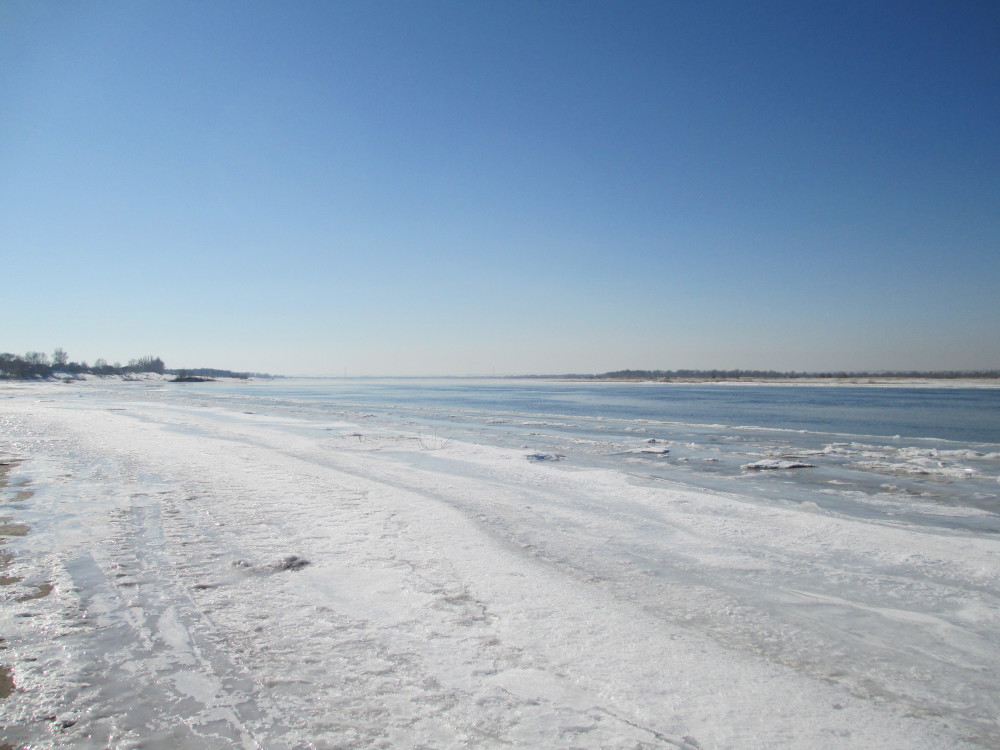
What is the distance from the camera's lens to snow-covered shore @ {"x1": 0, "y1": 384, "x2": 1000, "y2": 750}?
116 inches

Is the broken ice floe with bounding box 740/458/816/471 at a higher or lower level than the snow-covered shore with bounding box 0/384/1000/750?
lower

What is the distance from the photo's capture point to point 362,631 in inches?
158

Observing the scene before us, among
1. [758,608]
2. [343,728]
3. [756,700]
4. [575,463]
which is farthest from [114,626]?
[575,463]

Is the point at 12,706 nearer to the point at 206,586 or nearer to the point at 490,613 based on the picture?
the point at 206,586

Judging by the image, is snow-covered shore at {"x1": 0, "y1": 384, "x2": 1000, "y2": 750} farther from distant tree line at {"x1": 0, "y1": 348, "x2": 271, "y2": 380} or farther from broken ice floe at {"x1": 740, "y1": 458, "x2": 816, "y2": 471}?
distant tree line at {"x1": 0, "y1": 348, "x2": 271, "y2": 380}

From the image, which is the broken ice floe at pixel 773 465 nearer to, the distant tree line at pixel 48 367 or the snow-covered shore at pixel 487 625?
the snow-covered shore at pixel 487 625

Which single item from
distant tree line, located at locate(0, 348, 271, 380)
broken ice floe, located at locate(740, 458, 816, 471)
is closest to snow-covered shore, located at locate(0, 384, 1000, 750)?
broken ice floe, located at locate(740, 458, 816, 471)

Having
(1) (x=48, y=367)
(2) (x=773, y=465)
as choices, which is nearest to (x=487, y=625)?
(2) (x=773, y=465)

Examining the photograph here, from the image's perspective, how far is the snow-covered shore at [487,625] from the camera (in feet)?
9.69

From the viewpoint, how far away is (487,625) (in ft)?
13.6

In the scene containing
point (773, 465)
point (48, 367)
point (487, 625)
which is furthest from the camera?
point (48, 367)

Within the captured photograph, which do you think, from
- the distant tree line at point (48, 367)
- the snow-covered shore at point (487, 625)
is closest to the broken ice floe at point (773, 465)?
the snow-covered shore at point (487, 625)

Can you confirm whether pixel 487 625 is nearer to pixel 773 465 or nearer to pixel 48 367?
pixel 773 465

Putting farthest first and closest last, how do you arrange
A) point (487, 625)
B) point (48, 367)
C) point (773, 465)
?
point (48, 367) < point (773, 465) < point (487, 625)
